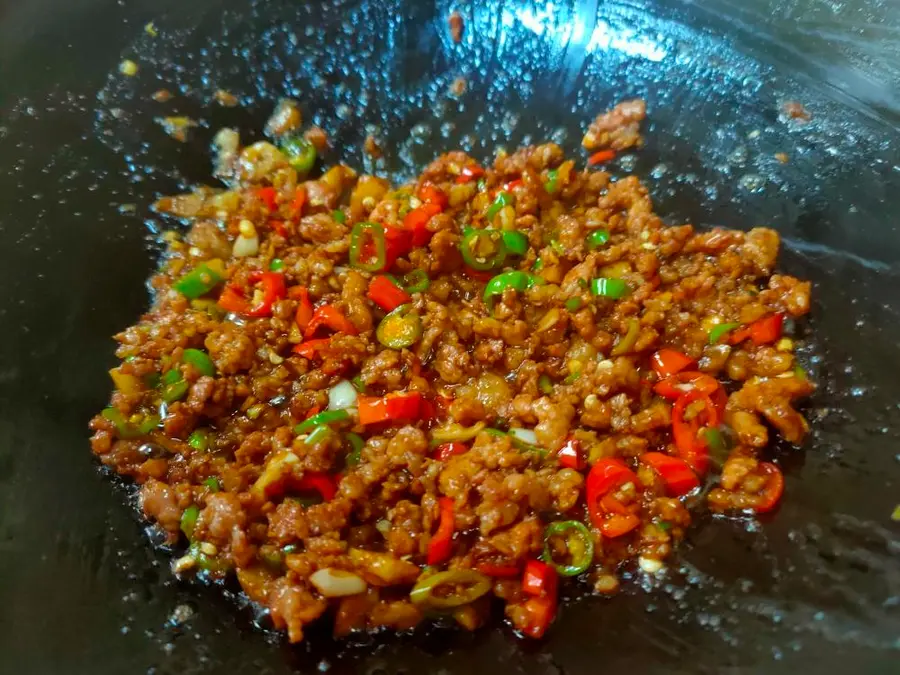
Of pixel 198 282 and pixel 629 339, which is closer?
pixel 629 339

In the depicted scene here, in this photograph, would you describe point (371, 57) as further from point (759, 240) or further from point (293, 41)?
point (759, 240)

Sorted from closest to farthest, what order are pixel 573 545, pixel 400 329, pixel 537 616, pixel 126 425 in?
pixel 537 616 → pixel 573 545 → pixel 126 425 → pixel 400 329

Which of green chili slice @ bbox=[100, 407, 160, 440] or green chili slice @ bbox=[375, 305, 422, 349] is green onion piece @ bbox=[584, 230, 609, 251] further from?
green chili slice @ bbox=[100, 407, 160, 440]

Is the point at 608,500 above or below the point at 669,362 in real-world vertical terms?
below

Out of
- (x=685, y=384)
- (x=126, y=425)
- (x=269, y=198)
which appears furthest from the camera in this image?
(x=269, y=198)

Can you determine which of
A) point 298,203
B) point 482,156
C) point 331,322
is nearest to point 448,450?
point 331,322

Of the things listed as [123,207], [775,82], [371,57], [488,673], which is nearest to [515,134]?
[371,57]

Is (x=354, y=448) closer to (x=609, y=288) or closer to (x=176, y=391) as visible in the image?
(x=176, y=391)
